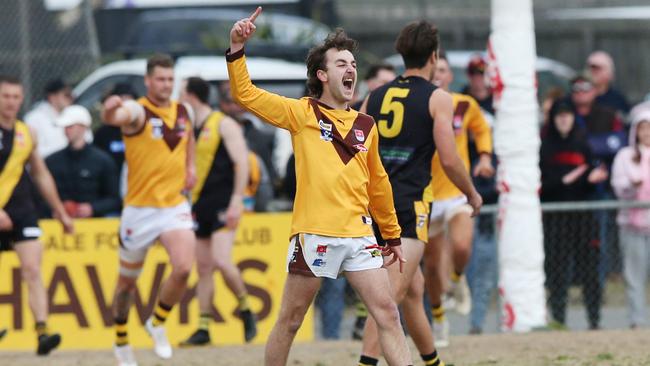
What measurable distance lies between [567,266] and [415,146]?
5465 mm

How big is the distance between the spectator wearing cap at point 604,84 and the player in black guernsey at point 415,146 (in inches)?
295

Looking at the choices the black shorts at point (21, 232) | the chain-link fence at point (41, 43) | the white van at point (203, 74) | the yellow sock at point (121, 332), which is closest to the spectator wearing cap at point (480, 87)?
the white van at point (203, 74)

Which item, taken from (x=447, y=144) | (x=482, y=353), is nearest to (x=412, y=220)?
(x=447, y=144)

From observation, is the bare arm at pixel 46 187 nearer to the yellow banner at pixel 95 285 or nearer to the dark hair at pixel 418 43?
the yellow banner at pixel 95 285

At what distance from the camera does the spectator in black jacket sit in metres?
15.9

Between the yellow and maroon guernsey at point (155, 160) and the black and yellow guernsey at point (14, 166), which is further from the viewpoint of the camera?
the black and yellow guernsey at point (14, 166)

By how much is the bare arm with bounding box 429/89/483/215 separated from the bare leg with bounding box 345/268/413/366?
145cm

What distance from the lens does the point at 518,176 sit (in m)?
15.1

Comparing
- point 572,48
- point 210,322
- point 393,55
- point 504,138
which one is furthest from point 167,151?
point 572,48

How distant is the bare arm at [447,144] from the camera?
1078 cm

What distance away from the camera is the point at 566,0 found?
77.2ft

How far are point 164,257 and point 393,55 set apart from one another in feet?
24.7

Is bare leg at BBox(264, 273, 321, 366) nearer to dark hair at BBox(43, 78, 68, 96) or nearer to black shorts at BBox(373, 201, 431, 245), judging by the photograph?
black shorts at BBox(373, 201, 431, 245)

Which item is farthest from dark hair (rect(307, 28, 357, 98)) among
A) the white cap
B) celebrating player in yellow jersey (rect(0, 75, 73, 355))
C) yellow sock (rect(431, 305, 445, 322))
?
the white cap
